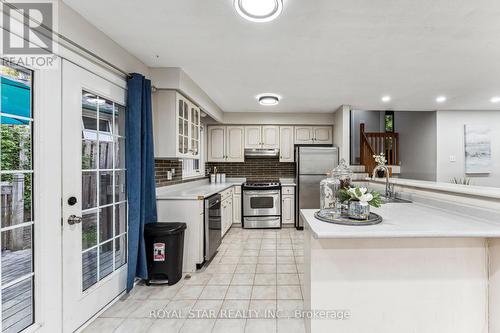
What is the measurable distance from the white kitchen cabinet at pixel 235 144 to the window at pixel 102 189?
3027mm

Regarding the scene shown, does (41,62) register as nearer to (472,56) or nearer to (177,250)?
(177,250)

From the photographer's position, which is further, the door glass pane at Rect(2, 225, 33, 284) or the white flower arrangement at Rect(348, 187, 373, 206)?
the white flower arrangement at Rect(348, 187, 373, 206)

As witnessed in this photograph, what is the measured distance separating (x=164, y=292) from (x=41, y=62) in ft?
7.25

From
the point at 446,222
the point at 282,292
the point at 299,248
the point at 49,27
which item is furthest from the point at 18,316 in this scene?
the point at 299,248

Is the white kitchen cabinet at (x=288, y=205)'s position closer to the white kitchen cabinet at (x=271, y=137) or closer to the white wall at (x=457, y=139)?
the white kitchen cabinet at (x=271, y=137)

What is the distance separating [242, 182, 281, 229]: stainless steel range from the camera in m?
4.95

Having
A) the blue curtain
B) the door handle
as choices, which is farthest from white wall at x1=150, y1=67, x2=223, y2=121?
the door handle

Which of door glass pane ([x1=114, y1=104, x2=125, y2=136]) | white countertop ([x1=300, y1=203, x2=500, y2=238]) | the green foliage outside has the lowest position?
white countertop ([x1=300, y1=203, x2=500, y2=238])

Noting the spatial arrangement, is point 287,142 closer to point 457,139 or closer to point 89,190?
point 457,139

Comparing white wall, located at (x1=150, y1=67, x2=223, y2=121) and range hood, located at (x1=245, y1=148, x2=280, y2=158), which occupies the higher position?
white wall, located at (x1=150, y1=67, x2=223, y2=121)

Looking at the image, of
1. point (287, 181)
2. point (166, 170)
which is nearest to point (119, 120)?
point (166, 170)

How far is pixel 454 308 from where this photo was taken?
1555 millimetres

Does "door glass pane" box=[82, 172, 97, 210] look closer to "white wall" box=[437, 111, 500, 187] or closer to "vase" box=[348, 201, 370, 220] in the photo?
"vase" box=[348, 201, 370, 220]

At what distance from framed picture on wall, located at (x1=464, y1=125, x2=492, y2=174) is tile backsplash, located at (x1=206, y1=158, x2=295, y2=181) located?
11.8ft
